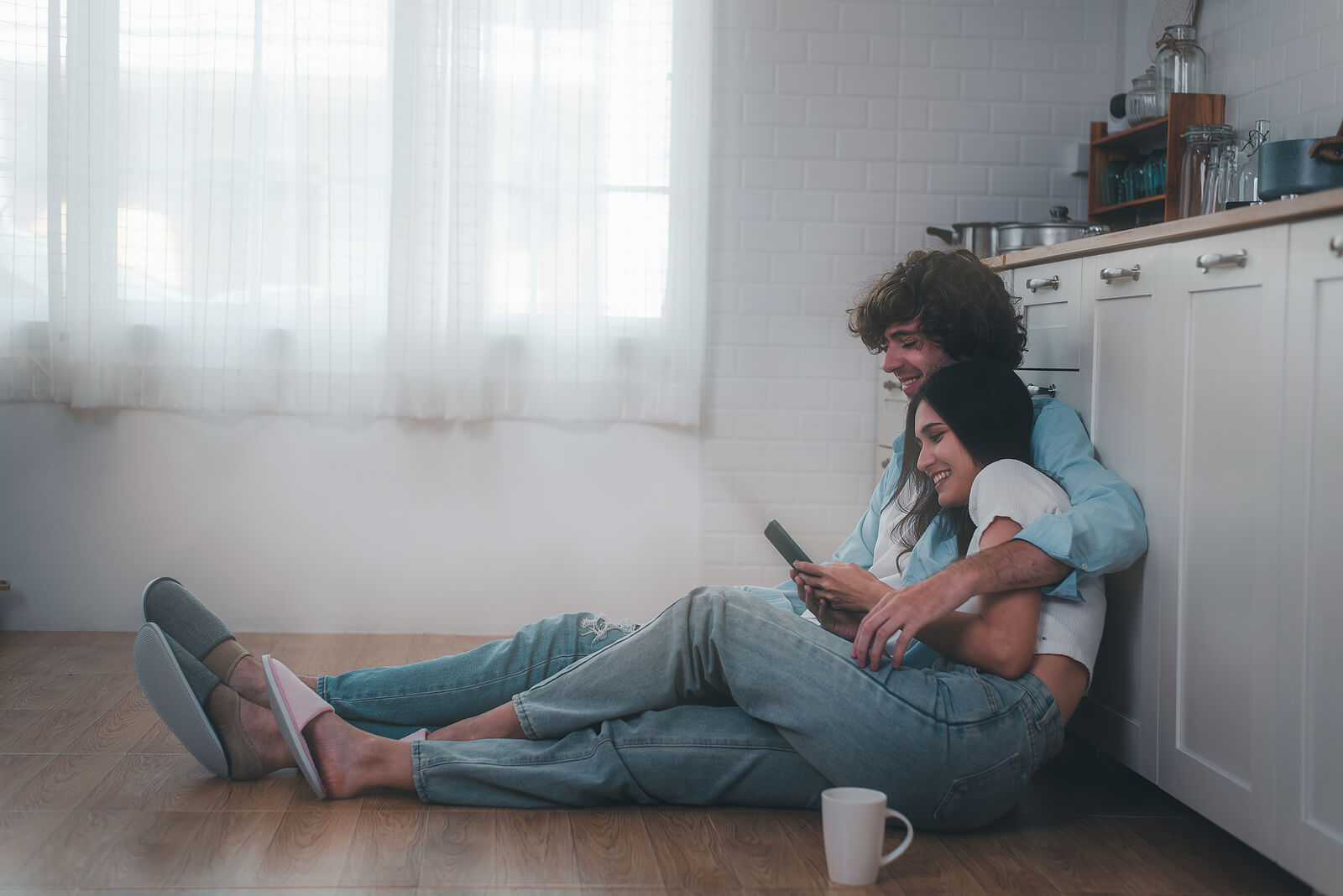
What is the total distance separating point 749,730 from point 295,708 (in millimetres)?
786

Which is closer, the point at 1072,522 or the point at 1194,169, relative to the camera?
the point at 1072,522

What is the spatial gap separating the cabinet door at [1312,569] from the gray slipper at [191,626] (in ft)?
5.80

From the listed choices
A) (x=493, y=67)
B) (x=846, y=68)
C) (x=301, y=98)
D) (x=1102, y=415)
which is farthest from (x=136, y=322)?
(x=1102, y=415)

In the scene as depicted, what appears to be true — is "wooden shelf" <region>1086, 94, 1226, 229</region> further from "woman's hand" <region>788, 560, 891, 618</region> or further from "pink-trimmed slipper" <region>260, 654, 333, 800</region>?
"pink-trimmed slipper" <region>260, 654, 333, 800</region>

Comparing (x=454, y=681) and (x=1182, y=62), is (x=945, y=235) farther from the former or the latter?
(x=454, y=681)

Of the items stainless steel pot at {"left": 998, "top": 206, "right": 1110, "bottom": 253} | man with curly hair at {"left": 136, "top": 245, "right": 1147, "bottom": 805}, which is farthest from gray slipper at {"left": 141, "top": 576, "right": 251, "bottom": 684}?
stainless steel pot at {"left": 998, "top": 206, "right": 1110, "bottom": 253}

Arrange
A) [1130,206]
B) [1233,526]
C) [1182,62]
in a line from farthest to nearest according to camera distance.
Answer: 1. [1130,206]
2. [1182,62]
3. [1233,526]

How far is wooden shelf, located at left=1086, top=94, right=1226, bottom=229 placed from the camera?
288 cm

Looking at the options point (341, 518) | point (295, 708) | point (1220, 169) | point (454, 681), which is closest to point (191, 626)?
point (295, 708)

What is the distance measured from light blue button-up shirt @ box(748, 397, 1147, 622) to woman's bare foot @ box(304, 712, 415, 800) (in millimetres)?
787

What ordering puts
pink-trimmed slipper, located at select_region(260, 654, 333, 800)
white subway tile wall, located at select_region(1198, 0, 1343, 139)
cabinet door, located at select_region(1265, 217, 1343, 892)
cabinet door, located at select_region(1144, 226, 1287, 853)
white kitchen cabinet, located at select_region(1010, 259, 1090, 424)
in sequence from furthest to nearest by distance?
1. white subway tile wall, located at select_region(1198, 0, 1343, 139)
2. white kitchen cabinet, located at select_region(1010, 259, 1090, 424)
3. pink-trimmed slipper, located at select_region(260, 654, 333, 800)
4. cabinet door, located at select_region(1144, 226, 1287, 853)
5. cabinet door, located at select_region(1265, 217, 1343, 892)

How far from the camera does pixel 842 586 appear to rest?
185 cm

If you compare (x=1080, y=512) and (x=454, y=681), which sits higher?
(x=1080, y=512)

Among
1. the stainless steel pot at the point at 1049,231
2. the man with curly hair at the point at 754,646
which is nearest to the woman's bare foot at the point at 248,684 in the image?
the man with curly hair at the point at 754,646
